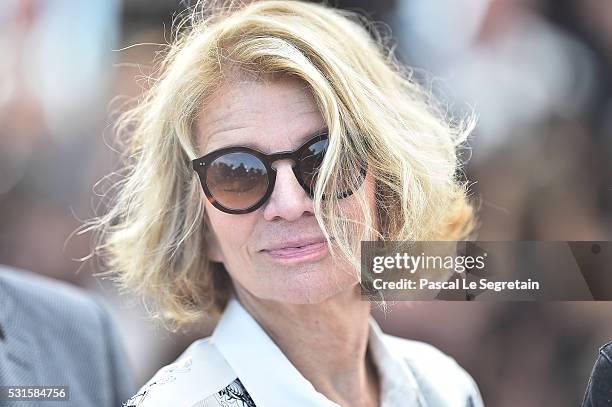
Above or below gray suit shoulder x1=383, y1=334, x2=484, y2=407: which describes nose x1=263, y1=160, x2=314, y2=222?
above

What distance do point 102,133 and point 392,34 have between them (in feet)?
2.74

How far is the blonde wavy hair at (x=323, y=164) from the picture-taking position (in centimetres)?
136

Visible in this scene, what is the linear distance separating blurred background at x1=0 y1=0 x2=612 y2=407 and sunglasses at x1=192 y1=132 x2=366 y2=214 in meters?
0.55

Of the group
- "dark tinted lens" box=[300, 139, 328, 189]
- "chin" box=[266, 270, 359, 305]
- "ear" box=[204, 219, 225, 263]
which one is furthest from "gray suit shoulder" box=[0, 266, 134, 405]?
"dark tinted lens" box=[300, 139, 328, 189]

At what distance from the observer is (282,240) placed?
4.43 ft

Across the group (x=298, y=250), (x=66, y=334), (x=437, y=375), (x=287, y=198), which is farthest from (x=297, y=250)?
(x=66, y=334)

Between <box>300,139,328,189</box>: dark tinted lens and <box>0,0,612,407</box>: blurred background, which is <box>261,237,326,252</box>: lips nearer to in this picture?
<box>300,139,328,189</box>: dark tinted lens

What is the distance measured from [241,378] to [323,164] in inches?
16.6

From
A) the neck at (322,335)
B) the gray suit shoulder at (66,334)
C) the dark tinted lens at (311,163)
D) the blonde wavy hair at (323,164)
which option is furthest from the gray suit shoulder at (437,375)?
the gray suit shoulder at (66,334)

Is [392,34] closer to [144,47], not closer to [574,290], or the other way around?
[144,47]

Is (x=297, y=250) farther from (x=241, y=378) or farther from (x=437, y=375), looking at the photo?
(x=437, y=375)

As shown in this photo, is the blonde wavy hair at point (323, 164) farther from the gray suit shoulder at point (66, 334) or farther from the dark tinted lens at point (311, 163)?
the gray suit shoulder at point (66, 334)

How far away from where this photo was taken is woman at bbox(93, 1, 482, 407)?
134cm

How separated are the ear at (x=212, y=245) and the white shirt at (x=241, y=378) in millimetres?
93
